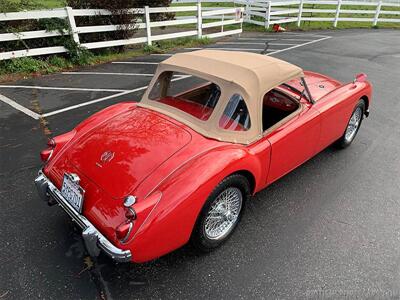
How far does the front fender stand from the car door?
623 millimetres

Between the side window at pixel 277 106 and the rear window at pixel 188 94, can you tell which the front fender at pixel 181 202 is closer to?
the rear window at pixel 188 94

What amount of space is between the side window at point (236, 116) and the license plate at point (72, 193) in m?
1.40

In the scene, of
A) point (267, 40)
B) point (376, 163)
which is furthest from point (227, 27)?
point (376, 163)

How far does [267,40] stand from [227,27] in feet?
10.3

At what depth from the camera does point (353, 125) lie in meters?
4.86

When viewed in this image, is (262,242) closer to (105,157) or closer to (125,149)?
A: (125,149)

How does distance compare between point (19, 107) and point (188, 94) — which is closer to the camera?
point (188, 94)

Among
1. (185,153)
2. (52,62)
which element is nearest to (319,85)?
(185,153)

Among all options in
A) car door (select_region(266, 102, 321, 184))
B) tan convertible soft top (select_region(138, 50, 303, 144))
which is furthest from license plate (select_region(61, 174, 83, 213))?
car door (select_region(266, 102, 321, 184))

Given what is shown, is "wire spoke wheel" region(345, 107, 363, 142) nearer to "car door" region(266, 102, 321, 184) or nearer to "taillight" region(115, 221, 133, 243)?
"car door" region(266, 102, 321, 184)

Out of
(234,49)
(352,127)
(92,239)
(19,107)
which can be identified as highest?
(92,239)

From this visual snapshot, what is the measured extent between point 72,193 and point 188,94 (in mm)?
1605

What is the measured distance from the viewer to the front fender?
7.84 ft

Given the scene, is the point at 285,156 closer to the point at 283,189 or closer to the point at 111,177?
the point at 283,189
